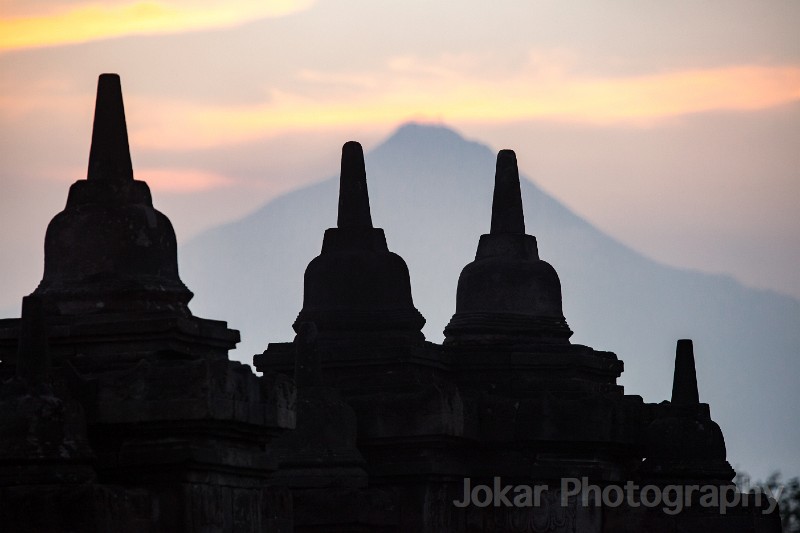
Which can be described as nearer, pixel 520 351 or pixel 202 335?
pixel 202 335

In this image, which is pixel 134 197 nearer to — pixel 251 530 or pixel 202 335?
pixel 202 335

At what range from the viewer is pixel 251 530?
16781 millimetres

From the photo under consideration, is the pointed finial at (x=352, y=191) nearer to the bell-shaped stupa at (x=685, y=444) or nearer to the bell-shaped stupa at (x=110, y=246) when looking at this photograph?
the bell-shaped stupa at (x=685, y=444)

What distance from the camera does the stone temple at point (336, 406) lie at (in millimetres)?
15758

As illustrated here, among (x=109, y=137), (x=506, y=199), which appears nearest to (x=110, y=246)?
(x=109, y=137)

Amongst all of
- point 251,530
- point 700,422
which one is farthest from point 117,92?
point 700,422

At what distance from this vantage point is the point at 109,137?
56.9 ft

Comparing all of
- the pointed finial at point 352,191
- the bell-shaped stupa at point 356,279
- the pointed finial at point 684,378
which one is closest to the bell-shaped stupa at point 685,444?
the pointed finial at point 684,378

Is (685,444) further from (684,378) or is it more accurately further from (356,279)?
(356,279)

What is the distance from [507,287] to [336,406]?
19.4 feet

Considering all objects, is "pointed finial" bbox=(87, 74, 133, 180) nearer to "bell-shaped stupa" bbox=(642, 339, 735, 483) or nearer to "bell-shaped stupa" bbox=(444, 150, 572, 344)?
"bell-shaped stupa" bbox=(444, 150, 572, 344)

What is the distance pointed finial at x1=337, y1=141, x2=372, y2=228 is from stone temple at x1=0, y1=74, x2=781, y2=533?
1.3 inches

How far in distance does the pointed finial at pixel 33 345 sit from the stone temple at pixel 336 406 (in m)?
0.02

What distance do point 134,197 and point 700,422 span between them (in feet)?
32.6
